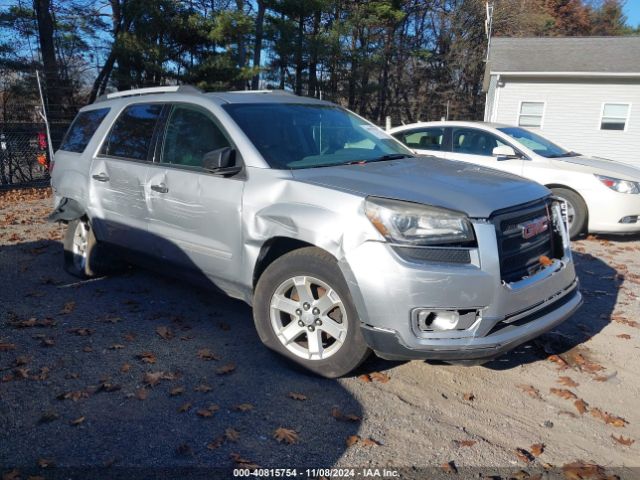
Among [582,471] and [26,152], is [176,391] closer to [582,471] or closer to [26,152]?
[582,471]

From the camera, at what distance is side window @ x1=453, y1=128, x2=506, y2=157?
27.3ft

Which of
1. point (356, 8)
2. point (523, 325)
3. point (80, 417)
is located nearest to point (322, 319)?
point (523, 325)

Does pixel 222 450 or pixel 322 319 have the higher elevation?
pixel 322 319

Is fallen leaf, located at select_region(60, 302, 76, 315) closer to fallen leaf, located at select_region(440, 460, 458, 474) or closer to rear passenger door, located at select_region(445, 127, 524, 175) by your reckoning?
fallen leaf, located at select_region(440, 460, 458, 474)

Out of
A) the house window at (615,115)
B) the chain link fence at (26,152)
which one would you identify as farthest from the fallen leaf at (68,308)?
the house window at (615,115)

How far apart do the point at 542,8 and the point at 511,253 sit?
1566 inches

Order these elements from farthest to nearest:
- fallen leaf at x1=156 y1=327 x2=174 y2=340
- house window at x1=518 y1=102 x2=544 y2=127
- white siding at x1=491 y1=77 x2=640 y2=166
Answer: house window at x1=518 y1=102 x2=544 y2=127
white siding at x1=491 y1=77 x2=640 y2=166
fallen leaf at x1=156 y1=327 x2=174 y2=340

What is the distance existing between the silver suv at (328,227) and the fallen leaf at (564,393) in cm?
48

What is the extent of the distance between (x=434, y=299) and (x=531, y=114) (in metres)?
17.9

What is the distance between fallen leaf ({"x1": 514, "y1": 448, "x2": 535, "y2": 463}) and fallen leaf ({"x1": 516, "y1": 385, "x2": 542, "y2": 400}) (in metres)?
0.63

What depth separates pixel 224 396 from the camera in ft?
11.0

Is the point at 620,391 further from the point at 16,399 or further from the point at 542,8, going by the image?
the point at 542,8

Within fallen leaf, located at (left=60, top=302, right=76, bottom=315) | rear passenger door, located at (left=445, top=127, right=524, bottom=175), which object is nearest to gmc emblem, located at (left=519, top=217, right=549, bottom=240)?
fallen leaf, located at (left=60, top=302, right=76, bottom=315)

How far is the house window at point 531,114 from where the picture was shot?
18.8m
